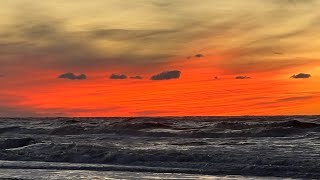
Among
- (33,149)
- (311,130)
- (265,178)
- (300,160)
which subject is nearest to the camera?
Answer: (265,178)

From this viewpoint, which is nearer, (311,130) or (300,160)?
(300,160)

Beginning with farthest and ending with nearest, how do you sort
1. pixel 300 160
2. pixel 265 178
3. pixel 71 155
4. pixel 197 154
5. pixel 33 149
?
pixel 33 149, pixel 71 155, pixel 197 154, pixel 300 160, pixel 265 178

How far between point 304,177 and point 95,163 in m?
7.70

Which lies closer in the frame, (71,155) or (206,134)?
(71,155)

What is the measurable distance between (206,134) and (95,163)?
15065 mm

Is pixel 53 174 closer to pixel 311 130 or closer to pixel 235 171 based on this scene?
pixel 235 171

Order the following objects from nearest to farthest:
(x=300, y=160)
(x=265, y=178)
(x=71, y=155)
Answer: (x=265, y=178) < (x=300, y=160) < (x=71, y=155)

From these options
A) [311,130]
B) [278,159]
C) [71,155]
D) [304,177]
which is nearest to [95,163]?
[71,155]

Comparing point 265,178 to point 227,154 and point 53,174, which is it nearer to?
point 227,154

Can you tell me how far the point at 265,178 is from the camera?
1347cm

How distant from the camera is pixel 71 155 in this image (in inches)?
758

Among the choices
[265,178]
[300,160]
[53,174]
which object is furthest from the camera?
[300,160]

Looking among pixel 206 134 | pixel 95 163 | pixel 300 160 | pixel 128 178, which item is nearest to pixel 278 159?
pixel 300 160

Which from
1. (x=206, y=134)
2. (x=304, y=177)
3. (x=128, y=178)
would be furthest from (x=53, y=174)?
(x=206, y=134)
